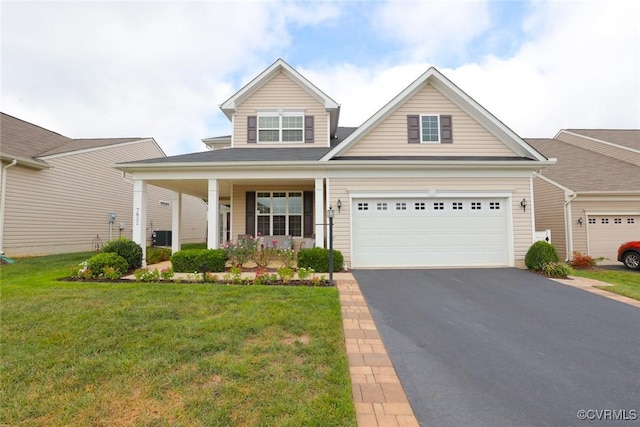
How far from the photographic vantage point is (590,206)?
11109 mm

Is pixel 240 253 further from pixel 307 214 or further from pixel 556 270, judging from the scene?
pixel 556 270

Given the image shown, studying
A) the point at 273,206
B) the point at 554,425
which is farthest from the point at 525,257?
the point at 273,206

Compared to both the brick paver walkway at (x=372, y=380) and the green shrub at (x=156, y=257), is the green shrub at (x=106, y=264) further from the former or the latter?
the brick paver walkway at (x=372, y=380)

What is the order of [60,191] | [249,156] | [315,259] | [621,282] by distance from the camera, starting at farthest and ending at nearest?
1. [60,191]
2. [249,156]
3. [315,259]
4. [621,282]

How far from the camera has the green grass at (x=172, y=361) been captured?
2273 millimetres

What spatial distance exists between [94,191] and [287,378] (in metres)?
16.7

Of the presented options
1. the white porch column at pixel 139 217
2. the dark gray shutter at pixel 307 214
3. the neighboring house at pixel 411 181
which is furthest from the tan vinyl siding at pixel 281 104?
the white porch column at pixel 139 217

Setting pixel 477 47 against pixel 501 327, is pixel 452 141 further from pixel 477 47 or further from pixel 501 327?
pixel 501 327

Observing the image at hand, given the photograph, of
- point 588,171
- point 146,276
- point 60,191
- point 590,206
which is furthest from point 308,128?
point 588,171

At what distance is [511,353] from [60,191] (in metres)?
17.3

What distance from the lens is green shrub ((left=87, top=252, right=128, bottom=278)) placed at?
7207 millimetres

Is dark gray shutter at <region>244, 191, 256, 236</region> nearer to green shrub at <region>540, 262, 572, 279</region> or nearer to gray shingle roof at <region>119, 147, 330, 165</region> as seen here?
gray shingle roof at <region>119, 147, 330, 165</region>

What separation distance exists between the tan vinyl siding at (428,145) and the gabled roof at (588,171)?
4.71 meters

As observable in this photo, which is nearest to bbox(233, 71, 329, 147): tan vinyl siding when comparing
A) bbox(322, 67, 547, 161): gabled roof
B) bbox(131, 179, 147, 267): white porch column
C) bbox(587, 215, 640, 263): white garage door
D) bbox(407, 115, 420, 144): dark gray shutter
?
bbox(322, 67, 547, 161): gabled roof
